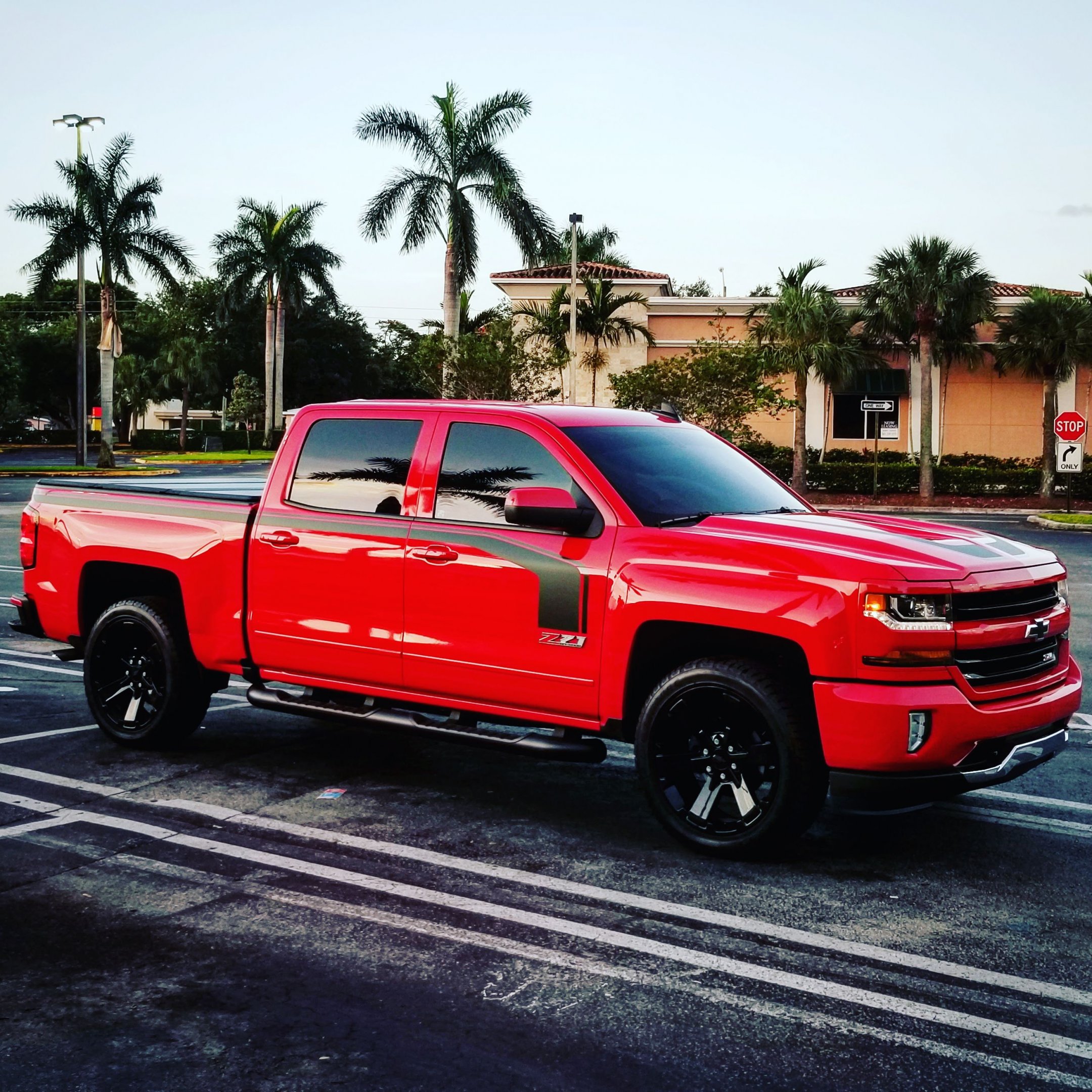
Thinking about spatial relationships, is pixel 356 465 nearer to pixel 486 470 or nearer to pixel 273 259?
pixel 486 470

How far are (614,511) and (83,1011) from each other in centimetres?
299

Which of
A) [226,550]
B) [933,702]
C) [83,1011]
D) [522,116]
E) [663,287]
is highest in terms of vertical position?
[522,116]

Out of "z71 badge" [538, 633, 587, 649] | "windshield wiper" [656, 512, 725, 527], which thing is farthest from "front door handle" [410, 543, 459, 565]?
"windshield wiper" [656, 512, 725, 527]

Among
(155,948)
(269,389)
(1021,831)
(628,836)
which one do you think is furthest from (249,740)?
(269,389)

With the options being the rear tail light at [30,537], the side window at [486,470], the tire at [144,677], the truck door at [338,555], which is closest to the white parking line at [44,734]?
the tire at [144,677]

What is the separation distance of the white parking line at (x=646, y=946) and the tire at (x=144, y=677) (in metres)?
1.33

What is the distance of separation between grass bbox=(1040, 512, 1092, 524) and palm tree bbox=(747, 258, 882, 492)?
31.4 ft

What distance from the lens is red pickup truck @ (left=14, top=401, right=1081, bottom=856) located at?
526cm

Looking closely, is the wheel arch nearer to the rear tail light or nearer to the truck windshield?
the truck windshield

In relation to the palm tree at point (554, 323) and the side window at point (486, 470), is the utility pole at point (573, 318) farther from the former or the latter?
the side window at point (486, 470)

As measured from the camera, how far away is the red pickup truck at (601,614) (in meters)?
5.26

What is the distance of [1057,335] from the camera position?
134 ft

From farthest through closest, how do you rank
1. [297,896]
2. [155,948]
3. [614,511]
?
[614,511] < [297,896] < [155,948]

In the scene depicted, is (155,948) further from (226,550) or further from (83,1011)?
(226,550)
